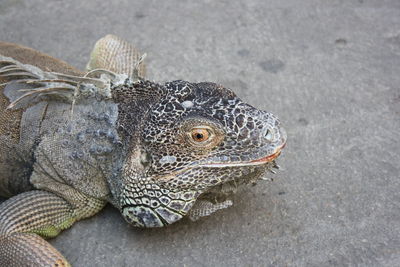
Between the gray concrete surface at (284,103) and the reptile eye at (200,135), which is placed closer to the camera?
the reptile eye at (200,135)

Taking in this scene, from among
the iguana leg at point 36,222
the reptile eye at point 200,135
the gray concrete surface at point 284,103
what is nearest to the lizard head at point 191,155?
the reptile eye at point 200,135

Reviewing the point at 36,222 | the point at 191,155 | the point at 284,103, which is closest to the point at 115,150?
the point at 191,155

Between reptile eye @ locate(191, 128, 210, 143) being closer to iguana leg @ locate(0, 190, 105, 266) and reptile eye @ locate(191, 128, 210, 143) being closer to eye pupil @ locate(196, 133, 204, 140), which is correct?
eye pupil @ locate(196, 133, 204, 140)

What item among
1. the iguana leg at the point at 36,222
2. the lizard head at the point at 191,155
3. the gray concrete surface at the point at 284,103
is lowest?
the gray concrete surface at the point at 284,103

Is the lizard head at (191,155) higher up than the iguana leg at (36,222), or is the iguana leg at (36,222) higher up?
the lizard head at (191,155)

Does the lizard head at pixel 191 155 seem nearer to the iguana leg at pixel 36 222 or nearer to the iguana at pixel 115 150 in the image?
the iguana at pixel 115 150

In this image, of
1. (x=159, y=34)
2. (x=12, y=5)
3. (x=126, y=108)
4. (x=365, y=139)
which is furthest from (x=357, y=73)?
(x=12, y=5)

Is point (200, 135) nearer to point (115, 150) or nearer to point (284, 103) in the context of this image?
point (115, 150)

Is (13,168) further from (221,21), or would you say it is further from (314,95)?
(221,21)

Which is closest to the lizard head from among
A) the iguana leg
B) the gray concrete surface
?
the gray concrete surface
